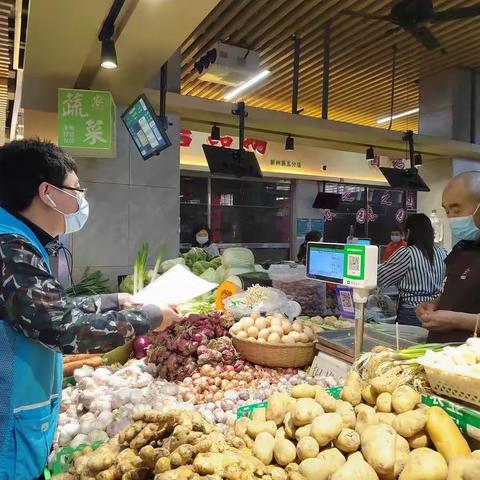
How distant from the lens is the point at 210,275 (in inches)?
182

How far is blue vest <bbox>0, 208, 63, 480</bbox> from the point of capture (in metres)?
1.44

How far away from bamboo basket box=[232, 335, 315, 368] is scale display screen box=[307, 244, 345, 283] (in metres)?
0.45

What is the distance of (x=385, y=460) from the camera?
118 centimetres

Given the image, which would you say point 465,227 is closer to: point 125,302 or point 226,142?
point 125,302

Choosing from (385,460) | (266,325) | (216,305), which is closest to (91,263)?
(216,305)

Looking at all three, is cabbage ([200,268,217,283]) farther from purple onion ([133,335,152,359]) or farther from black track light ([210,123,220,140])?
black track light ([210,123,220,140])

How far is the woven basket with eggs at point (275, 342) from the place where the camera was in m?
2.39

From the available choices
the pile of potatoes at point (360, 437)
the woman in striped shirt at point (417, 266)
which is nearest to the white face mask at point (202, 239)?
the woman in striped shirt at point (417, 266)

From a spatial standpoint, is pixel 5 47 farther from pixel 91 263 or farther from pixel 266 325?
pixel 266 325

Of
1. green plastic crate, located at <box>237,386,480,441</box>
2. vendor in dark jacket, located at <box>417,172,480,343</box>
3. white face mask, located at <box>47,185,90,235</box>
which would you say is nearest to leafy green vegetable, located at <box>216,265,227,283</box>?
vendor in dark jacket, located at <box>417,172,480,343</box>

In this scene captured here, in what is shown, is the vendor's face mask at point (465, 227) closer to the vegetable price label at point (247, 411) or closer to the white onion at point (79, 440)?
the vegetable price label at point (247, 411)

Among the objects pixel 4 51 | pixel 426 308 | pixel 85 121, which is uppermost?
pixel 4 51

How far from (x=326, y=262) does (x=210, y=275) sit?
2.68 metres

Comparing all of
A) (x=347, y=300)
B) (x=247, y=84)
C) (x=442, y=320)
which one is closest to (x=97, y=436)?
(x=347, y=300)
